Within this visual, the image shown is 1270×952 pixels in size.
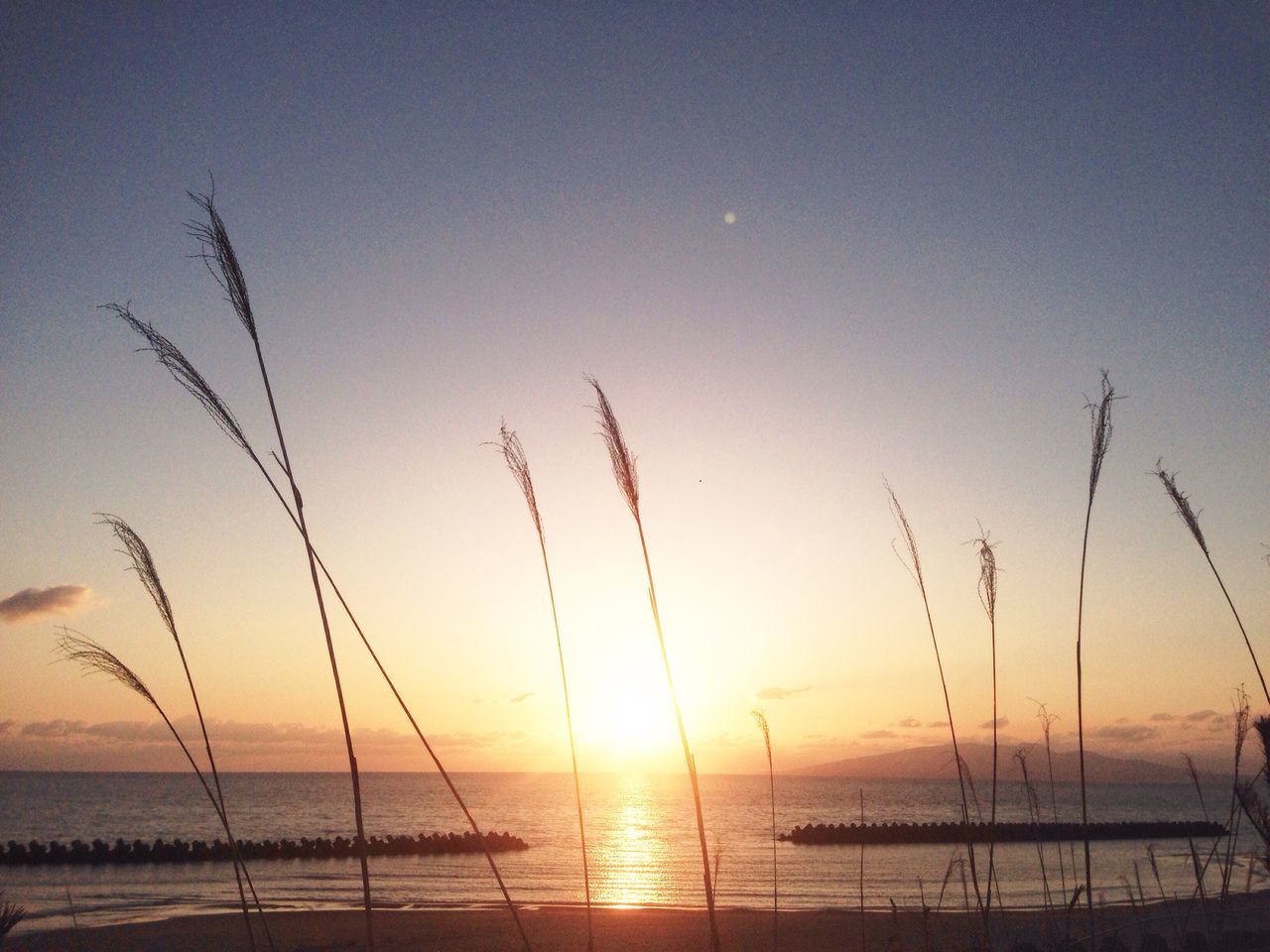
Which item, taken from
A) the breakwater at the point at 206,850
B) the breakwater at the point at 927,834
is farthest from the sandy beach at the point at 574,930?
the breakwater at the point at 927,834

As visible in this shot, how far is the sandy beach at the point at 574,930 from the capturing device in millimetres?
15141

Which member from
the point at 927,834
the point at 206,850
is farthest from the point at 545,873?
the point at 927,834

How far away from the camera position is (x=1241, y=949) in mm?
6867

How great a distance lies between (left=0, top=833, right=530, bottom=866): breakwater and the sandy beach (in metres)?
15.9

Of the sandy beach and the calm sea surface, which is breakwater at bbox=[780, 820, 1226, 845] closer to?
the calm sea surface

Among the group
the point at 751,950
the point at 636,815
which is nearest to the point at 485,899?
the point at 751,950

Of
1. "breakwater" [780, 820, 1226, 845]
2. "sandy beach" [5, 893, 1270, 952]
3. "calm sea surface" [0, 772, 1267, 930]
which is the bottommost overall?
"breakwater" [780, 820, 1226, 845]

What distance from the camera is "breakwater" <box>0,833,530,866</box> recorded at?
118ft

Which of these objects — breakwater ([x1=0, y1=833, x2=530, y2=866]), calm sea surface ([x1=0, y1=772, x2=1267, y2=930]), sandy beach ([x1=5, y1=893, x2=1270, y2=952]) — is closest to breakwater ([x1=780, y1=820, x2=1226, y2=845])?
calm sea surface ([x1=0, y1=772, x2=1267, y2=930])

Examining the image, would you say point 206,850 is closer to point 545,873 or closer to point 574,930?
point 545,873

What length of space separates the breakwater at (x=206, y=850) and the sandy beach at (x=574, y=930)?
15.9 metres

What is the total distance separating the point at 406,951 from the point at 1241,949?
12.9 m

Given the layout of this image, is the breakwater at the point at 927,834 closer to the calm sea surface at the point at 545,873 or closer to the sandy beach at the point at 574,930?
the calm sea surface at the point at 545,873

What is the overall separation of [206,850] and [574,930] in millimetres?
29676
